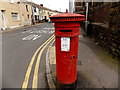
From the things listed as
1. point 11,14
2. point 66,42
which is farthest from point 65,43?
point 11,14

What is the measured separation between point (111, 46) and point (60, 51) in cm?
326

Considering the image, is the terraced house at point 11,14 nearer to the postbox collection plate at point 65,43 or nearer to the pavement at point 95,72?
the pavement at point 95,72

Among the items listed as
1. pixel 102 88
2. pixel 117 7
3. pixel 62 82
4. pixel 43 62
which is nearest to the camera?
pixel 62 82

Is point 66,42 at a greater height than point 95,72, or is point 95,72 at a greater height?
point 66,42

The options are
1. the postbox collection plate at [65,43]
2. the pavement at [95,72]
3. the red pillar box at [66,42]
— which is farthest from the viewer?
the pavement at [95,72]

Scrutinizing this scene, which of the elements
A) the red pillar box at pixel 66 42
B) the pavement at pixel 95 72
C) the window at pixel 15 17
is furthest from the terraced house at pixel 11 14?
the red pillar box at pixel 66 42

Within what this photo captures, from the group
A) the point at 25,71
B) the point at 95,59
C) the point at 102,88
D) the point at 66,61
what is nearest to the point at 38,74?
the point at 25,71

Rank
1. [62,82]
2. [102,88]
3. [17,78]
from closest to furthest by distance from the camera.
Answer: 1. [62,82]
2. [102,88]
3. [17,78]

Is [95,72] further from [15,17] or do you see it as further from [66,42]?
[15,17]

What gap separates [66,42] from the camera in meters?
2.10

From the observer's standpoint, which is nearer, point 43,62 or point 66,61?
point 66,61

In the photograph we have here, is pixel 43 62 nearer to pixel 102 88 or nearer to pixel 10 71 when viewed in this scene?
pixel 10 71

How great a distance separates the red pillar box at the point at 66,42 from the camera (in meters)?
1.97

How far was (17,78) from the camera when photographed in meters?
3.21
